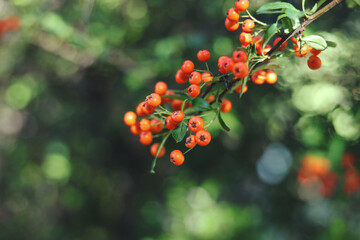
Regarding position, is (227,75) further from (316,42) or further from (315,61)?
(315,61)

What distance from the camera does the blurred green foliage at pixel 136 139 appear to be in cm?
254

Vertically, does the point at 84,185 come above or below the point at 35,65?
below

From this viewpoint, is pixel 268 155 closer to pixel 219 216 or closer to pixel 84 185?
pixel 219 216

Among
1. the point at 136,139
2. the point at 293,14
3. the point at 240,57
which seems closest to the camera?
the point at 293,14

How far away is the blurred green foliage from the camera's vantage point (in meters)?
2.54

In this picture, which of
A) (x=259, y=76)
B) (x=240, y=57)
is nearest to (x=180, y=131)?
(x=240, y=57)

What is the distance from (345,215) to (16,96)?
188 inches

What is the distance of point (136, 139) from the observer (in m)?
5.54

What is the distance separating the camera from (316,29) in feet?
6.93

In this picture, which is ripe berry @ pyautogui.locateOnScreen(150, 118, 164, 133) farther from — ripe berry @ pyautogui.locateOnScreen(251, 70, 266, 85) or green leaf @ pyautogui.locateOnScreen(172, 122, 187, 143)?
ripe berry @ pyautogui.locateOnScreen(251, 70, 266, 85)

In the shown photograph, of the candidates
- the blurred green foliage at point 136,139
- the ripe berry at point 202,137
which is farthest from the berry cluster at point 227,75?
the blurred green foliage at point 136,139

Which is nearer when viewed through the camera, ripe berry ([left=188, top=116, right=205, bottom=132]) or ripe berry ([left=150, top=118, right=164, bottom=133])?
ripe berry ([left=188, top=116, right=205, bottom=132])

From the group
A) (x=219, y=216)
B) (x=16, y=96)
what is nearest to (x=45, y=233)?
(x=16, y=96)

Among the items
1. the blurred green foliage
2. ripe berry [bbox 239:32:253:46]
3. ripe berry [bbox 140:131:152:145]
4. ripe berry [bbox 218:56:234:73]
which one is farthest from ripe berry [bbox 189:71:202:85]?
the blurred green foliage
